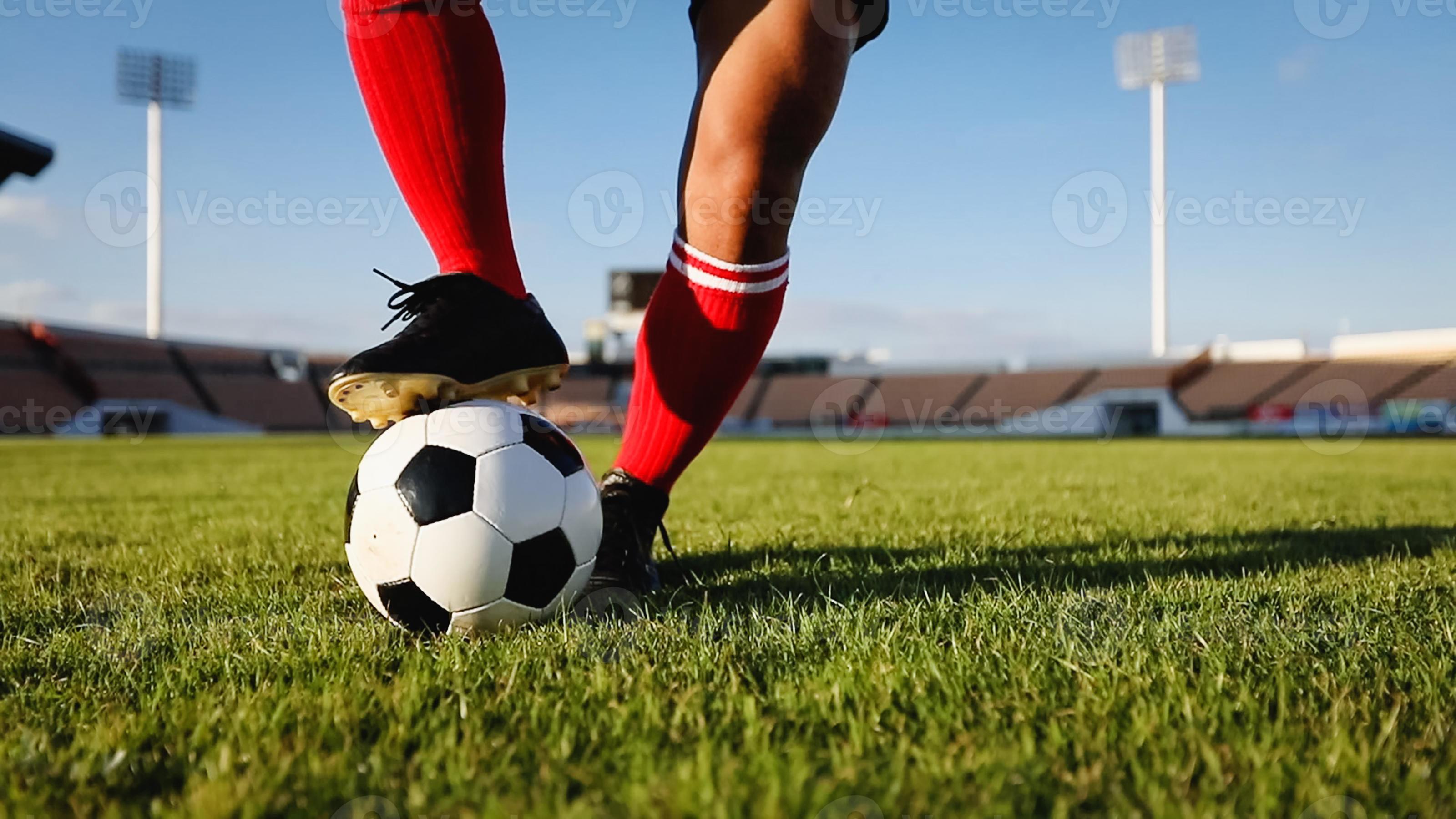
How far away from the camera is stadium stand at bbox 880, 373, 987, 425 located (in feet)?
117

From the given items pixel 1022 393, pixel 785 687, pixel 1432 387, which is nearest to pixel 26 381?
pixel 1022 393

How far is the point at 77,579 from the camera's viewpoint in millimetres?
2213

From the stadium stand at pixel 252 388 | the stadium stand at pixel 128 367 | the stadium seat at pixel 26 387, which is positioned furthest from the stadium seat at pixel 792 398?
the stadium seat at pixel 26 387

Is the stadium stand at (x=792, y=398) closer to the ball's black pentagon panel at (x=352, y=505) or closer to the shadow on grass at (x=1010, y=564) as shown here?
the shadow on grass at (x=1010, y=564)

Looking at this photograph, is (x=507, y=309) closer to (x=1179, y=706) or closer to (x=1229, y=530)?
(x=1179, y=706)

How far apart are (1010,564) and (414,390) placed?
141cm

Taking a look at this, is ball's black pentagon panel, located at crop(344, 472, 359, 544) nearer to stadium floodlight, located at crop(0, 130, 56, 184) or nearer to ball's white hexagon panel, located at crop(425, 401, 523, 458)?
ball's white hexagon panel, located at crop(425, 401, 523, 458)

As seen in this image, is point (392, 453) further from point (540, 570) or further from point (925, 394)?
point (925, 394)

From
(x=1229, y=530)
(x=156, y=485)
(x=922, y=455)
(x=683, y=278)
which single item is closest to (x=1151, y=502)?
(x=1229, y=530)

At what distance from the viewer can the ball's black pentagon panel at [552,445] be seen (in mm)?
1698

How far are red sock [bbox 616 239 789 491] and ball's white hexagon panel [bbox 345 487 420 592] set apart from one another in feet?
1.71

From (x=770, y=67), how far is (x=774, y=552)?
1.28m

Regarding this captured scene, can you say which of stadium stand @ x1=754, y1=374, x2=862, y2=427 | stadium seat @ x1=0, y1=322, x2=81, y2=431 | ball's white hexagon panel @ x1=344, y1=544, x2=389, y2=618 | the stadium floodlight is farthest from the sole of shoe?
stadium stand @ x1=754, y1=374, x2=862, y2=427

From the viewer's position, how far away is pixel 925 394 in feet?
121
